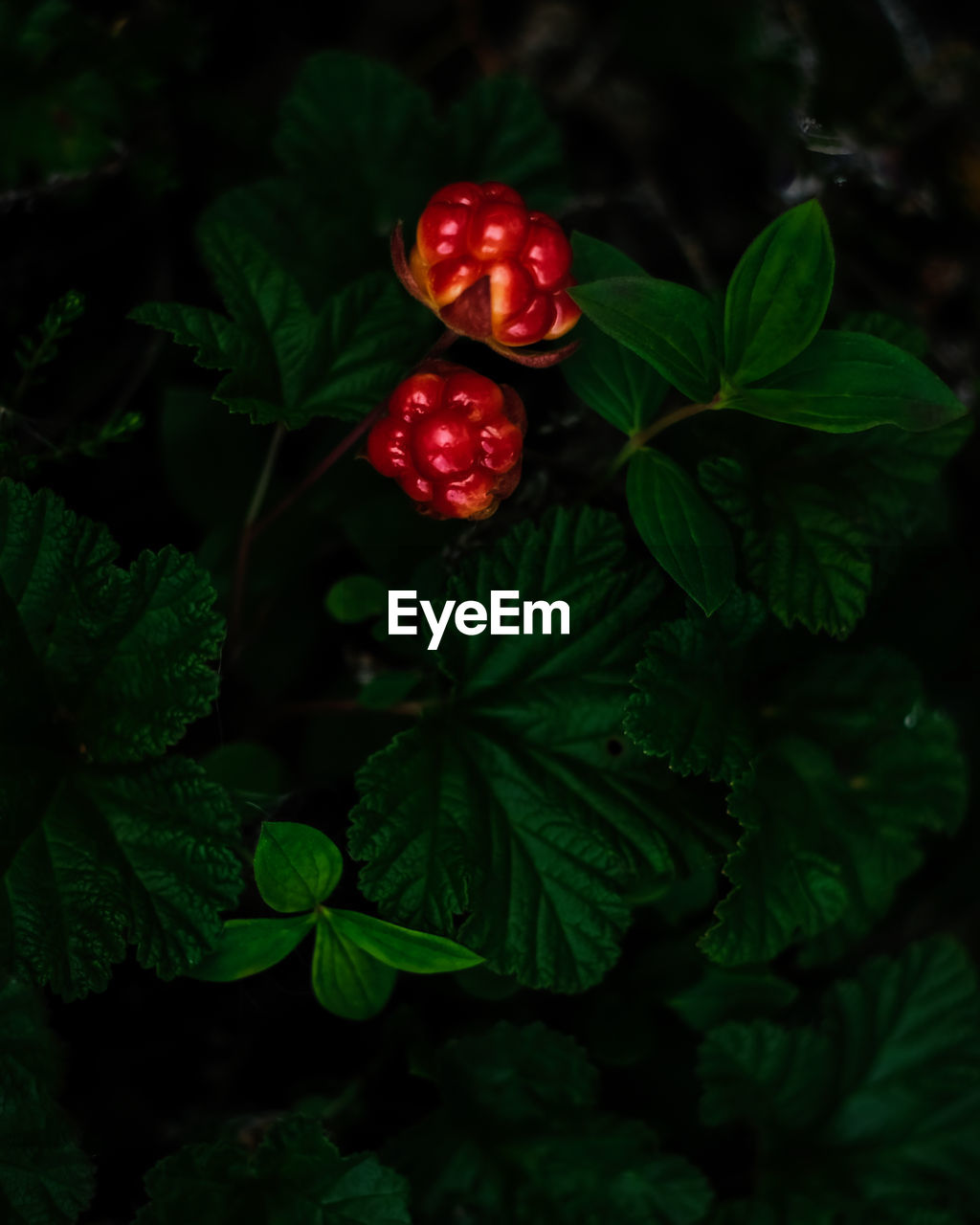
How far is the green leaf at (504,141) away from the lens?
1.91 m

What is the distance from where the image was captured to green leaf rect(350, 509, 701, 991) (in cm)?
135

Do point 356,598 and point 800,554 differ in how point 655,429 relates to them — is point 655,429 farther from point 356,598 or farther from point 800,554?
point 356,598

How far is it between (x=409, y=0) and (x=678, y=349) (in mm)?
1972

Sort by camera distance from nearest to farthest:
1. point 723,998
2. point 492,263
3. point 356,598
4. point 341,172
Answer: point 492,263, point 356,598, point 723,998, point 341,172

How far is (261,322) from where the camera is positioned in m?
1.43

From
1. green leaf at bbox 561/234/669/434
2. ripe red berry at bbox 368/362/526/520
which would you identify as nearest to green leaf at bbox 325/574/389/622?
ripe red berry at bbox 368/362/526/520

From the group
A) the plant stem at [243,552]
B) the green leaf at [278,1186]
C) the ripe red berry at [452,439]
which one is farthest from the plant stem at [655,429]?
the green leaf at [278,1186]

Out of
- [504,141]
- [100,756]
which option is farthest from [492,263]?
[504,141]

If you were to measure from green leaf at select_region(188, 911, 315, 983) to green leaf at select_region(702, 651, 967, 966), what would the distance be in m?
0.66

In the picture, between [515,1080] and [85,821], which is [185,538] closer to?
[85,821]

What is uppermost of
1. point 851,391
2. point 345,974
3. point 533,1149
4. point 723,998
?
point 851,391

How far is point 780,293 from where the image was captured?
4.12ft

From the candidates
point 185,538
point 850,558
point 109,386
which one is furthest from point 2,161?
point 850,558

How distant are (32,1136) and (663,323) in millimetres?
1286
